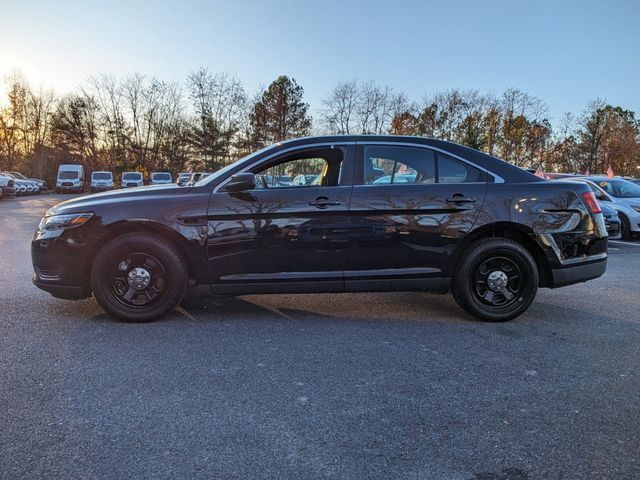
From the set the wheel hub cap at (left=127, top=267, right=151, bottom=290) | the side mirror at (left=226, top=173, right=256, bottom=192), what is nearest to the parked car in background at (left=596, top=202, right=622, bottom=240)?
the side mirror at (left=226, top=173, right=256, bottom=192)

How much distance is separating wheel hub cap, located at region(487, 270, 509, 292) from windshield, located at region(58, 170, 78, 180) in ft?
130

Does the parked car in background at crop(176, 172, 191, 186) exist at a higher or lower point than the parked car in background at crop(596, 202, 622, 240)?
higher

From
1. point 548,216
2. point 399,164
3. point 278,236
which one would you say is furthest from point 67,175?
point 548,216

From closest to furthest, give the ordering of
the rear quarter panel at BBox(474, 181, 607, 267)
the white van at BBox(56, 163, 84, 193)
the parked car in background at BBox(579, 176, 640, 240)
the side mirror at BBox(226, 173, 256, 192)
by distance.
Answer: the side mirror at BBox(226, 173, 256, 192)
the rear quarter panel at BBox(474, 181, 607, 267)
the parked car in background at BBox(579, 176, 640, 240)
the white van at BBox(56, 163, 84, 193)

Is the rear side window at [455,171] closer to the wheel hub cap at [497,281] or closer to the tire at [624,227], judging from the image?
the wheel hub cap at [497,281]

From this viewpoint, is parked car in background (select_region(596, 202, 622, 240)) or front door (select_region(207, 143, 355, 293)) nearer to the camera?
Result: front door (select_region(207, 143, 355, 293))

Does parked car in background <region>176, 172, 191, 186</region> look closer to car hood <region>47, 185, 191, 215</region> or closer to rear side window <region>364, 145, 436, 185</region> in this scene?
car hood <region>47, 185, 191, 215</region>

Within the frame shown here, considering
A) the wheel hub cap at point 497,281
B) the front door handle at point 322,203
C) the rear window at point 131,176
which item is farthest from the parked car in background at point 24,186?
the wheel hub cap at point 497,281

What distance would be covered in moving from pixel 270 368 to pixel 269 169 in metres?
1.90

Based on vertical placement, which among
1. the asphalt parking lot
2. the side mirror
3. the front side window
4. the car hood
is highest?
the front side window

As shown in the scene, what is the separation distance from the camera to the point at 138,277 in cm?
420

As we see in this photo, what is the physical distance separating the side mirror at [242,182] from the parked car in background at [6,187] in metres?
28.2

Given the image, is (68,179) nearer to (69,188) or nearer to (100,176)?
(69,188)

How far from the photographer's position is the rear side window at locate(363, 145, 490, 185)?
4332 mm
